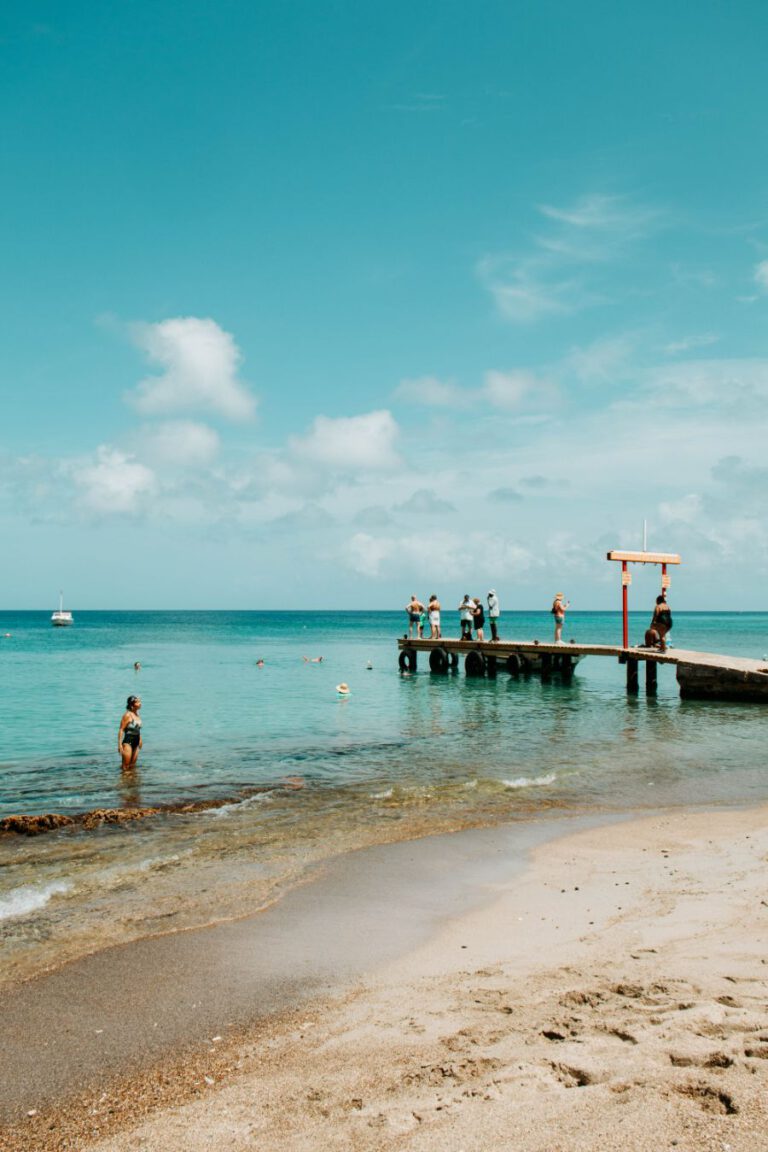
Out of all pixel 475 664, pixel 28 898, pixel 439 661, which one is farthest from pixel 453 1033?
pixel 439 661

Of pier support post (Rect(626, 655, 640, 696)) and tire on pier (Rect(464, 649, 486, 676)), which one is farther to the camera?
tire on pier (Rect(464, 649, 486, 676))

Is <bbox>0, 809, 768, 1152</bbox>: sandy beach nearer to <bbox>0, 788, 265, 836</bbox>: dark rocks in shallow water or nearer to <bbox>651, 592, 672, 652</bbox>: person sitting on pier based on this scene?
<bbox>0, 788, 265, 836</bbox>: dark rocks in shallow water

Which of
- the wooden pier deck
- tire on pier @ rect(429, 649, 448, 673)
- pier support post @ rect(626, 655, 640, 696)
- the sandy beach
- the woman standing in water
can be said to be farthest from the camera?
tire on pier @ rect(429, 649, 448, 673)

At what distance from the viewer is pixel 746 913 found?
711 centimetres

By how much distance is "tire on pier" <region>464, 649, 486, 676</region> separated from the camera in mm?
36719

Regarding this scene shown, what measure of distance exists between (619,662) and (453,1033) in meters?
28.6

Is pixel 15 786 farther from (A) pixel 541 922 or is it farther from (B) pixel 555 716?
(B) pixel 555 716

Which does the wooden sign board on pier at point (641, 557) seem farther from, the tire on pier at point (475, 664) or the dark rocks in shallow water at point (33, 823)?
the dark rocks in shallow water at point (33, 823)

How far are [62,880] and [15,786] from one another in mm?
6527

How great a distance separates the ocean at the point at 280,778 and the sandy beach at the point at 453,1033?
1.37 m

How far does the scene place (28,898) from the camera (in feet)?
27.8

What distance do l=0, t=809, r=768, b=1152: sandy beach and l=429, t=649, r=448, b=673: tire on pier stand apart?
3171 centimetres

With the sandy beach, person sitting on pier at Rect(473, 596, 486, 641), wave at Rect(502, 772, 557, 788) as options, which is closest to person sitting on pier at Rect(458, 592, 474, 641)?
person sitting on pier at Rect(473, 596, 486, 641)

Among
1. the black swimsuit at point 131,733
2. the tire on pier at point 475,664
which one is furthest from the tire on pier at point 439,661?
the black swimsuit at point 131,733
